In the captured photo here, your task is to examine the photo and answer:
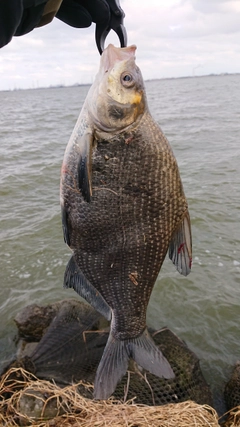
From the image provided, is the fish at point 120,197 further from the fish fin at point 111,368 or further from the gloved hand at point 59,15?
the gloved hand at point 59,15

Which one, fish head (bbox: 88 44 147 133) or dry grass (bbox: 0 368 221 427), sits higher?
fish head (bbox: 88 44 147 133)

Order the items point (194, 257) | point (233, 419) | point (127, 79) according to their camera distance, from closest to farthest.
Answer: point (127, 79) < point (233, 419) < point (194, 257)

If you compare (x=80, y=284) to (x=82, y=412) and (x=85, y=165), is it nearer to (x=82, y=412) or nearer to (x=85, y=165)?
(x=85, y=165)

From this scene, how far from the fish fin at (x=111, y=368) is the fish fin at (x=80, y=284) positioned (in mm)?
308

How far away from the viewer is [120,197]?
2.42m

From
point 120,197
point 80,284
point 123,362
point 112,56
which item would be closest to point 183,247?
point 120,197

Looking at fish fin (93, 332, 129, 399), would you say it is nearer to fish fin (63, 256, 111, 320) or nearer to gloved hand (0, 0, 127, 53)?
fish fin (63, 256, 111, 320)

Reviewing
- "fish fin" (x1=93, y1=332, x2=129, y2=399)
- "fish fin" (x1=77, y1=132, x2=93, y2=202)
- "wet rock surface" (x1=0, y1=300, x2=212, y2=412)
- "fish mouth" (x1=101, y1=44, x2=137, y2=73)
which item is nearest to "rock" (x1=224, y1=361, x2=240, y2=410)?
"wet rock surface" (x1=0, y1=300, x2=212, y2=412)

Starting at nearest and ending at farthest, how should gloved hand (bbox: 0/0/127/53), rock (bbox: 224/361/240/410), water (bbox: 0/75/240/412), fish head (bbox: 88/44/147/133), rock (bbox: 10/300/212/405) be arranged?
gloved hand (bbox: 0/0/127/53) < fish head (bbox: 88/44/147/133) < rock (bbox: 10/300/212/405) < rock (bbox: 224/361/240/410) < water (bbox: 0/75/240/412)

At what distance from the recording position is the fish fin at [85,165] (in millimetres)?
2242

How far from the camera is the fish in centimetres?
238

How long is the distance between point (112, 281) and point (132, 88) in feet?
4.41

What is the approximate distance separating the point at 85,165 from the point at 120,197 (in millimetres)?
328

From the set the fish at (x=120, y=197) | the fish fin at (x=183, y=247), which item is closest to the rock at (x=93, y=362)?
the fish at (x=120, y=197)
